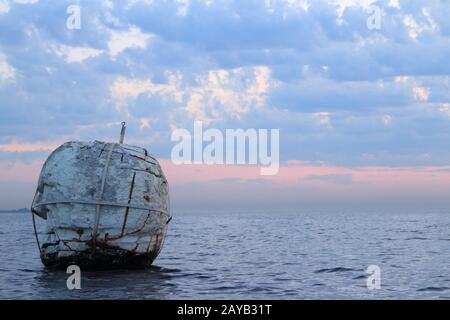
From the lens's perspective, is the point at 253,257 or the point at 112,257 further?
the point at 253,257

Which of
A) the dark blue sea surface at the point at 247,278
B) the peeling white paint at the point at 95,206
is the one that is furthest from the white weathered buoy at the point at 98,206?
the dark blue sea surface at the point at 247,278

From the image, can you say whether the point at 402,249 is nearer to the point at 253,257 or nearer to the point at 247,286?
the point at 253,257

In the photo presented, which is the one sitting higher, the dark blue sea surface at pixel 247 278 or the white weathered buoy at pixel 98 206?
the white weathered buoy at pixel 98 206

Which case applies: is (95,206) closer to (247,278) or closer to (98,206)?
(98,206)

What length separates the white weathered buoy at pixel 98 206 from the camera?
58.3 feet

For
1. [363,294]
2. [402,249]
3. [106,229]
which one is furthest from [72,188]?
[402,249]

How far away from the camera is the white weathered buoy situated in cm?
1777

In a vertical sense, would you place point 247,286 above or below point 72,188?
below

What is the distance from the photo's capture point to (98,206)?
1761 centimetres

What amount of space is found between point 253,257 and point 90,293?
12553mm

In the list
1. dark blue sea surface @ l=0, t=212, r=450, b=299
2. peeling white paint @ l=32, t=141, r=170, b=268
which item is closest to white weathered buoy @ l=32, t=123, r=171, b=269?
peeling white paint @ l=32, t=141, r=170, b=268

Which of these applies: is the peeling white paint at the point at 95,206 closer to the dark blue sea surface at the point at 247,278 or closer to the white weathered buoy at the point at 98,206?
the white weathered buoy at the point at 98,206
